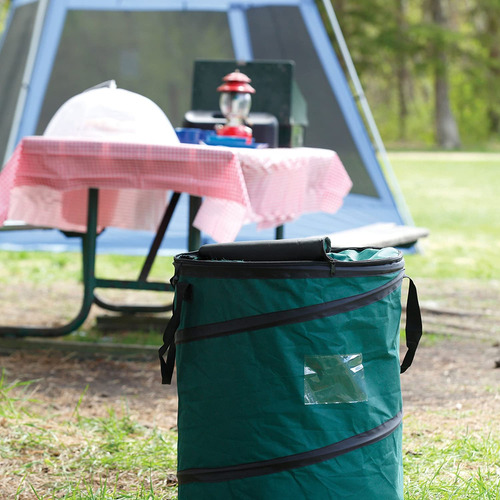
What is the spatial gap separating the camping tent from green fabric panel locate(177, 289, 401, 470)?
14.9 feet

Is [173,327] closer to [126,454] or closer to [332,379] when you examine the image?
[332,379]

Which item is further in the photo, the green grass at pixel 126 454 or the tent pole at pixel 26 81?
the tent pole at pixel 26 81

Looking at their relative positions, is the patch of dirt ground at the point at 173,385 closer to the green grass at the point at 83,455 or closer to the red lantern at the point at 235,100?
the green grass at the point at 83,455

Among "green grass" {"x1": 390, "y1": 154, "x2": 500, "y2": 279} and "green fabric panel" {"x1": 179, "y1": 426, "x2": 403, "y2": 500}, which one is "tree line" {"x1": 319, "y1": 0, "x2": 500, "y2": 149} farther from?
"green fabric panel" {"x1": 179, "y1": 426, "x2": 403, "y2": 500}

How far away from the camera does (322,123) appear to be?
6535mm

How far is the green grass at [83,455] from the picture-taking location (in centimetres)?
229

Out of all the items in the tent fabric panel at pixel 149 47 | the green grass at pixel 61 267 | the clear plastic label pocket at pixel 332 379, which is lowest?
the green grass at pixel 61 267

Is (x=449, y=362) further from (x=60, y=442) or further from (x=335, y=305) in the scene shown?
(x=335, y=305)

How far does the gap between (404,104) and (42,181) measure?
30668 millimetres

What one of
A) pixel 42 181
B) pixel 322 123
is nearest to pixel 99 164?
pixel 42 181

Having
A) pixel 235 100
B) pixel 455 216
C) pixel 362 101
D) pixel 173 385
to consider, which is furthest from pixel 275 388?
pixel 455 216

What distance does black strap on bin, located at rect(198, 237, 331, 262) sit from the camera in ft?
5.95

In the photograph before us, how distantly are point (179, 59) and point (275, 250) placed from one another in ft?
16.8

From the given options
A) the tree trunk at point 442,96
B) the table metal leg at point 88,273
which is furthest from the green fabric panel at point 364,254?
the tree trunk at point 442,96
